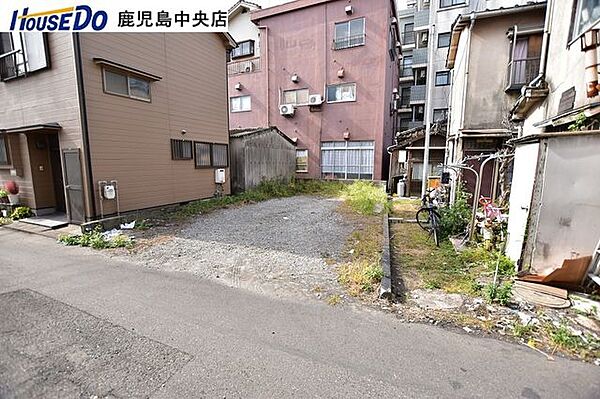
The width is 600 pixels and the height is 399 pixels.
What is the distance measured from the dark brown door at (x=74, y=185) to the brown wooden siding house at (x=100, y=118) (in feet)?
0.08

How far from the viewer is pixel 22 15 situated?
7.05 metres

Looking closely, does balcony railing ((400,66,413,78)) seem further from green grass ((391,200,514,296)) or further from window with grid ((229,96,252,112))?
green grass ((391,200,514,296))

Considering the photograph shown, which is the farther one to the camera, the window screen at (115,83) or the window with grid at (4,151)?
the window with grid at (4,151)

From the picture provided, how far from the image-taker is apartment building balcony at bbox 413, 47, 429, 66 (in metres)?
21.5

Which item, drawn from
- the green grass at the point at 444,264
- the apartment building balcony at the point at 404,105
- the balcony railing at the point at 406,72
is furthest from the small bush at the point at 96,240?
the balcony railing at the point at 406,72

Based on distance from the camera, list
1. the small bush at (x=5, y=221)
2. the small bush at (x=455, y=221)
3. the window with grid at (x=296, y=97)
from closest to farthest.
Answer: the small bush at (x=455, y=221) → the small bush at (x=5, y=221) → the window with grid at (x=296, y=97)

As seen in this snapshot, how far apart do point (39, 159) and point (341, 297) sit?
9379mm

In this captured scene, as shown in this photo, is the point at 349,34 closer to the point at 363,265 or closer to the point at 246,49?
the point at 246,49

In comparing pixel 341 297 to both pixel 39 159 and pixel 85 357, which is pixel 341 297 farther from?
pixel 39 159

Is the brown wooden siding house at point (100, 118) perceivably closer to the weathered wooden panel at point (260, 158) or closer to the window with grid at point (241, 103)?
the weathered wooden panel at point (260, 158)

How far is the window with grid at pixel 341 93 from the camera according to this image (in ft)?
51.8

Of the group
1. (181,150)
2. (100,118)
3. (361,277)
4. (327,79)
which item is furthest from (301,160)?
(361,277)

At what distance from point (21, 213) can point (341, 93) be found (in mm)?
14491

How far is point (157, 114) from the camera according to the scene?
8.60 meters
